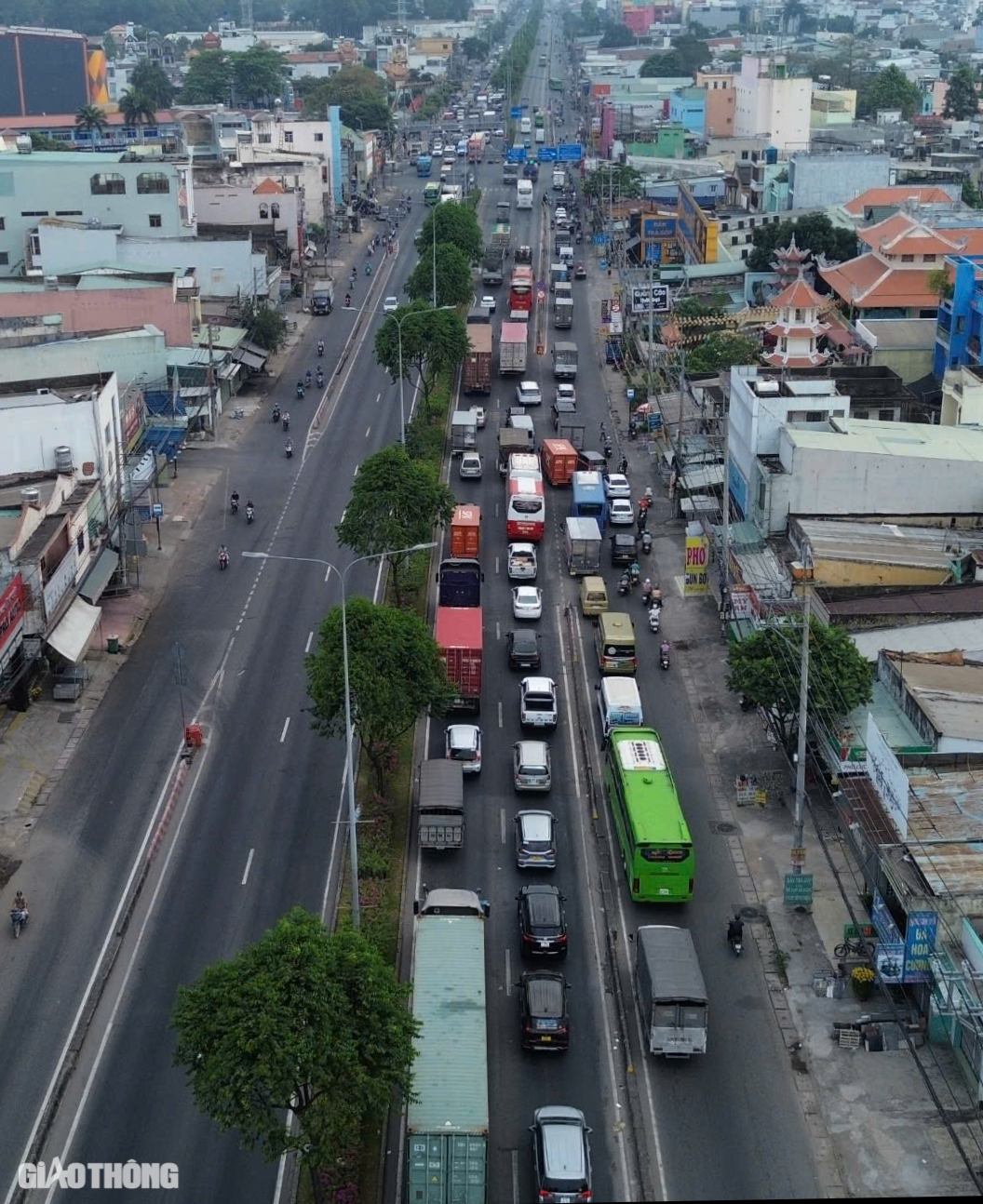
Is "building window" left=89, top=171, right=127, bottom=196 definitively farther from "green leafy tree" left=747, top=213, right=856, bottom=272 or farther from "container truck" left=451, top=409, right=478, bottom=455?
"green leafy tree" left=747, top=213, right=856, bottom=272

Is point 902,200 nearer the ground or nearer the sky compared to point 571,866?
nearer the sky

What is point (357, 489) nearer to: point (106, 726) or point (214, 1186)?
point (106, 726)

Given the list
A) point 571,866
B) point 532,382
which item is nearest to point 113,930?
point 571,866

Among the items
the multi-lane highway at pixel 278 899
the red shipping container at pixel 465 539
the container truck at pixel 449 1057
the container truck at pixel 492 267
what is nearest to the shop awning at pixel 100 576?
the multi-lane highway at pixel 278 899

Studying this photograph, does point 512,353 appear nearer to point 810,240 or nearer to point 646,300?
point 646,300

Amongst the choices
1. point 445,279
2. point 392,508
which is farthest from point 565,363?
point 392,508

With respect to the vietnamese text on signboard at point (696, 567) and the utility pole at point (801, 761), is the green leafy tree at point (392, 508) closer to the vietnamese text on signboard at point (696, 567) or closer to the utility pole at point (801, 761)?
the vietnamese text on signboard at point (696, 567)

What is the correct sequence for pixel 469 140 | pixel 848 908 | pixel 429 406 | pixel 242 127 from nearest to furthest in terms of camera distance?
pixel 848 908 < pixel 429 406 < pixel 242 127 < pixel 469 140
